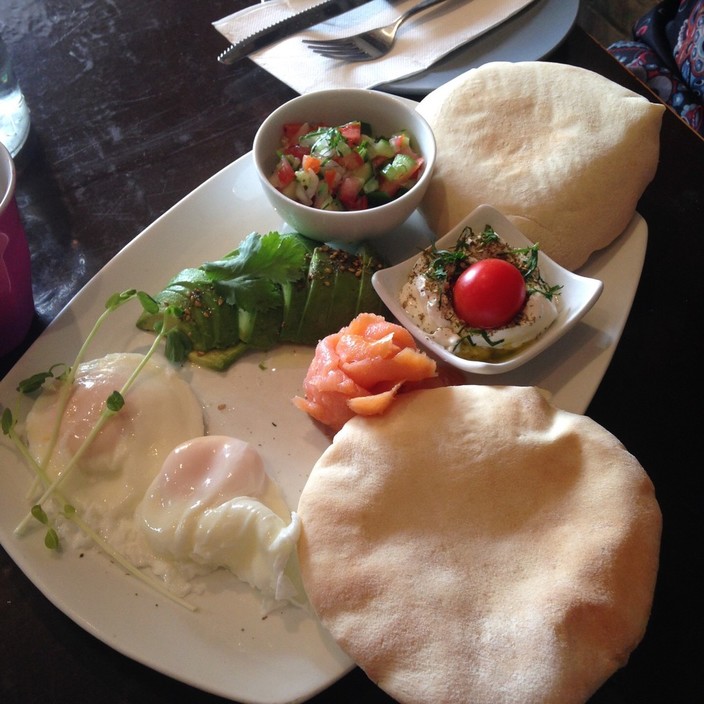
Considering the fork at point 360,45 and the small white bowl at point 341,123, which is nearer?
the small white bowl at point 341,123

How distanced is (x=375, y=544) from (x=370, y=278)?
2.71 ft

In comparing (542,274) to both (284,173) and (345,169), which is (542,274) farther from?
(284,173)

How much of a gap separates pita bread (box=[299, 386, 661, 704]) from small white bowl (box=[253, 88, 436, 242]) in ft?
1.94

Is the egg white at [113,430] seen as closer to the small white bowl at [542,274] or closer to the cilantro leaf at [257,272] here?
the cilantro leaf at [257,272]

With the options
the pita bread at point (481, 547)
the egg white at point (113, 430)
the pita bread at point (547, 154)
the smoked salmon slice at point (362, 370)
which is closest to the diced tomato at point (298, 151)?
the pita bread at point (547, 154)

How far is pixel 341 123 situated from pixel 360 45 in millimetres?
736

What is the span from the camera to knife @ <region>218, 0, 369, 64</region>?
2773 millimetres

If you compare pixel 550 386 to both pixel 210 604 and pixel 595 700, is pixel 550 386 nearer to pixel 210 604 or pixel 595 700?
pixel 595 700

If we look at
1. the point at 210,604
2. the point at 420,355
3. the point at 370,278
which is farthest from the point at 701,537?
the point at 210,604

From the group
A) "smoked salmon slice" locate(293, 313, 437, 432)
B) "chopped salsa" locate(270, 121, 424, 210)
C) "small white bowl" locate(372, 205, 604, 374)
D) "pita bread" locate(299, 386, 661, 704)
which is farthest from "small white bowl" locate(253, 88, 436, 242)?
"pita bread" locate(299, 386, 661, 704)

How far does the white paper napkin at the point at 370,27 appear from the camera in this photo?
2705 mm

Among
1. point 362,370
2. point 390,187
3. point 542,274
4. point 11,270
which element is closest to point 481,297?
point 542,274

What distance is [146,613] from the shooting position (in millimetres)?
1528

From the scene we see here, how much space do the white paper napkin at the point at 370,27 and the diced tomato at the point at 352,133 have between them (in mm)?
627
